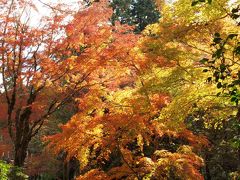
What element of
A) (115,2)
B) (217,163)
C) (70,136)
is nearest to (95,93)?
(70,136)

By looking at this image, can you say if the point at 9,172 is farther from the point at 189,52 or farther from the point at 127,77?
the point at 189,52

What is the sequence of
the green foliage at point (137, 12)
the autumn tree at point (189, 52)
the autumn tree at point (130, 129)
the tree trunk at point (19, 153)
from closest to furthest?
the autumn tree at point (189, 52), the autumn tree at point (130, 129), the tree trunk at point (19, 153), the green foliage at point (137, 12)

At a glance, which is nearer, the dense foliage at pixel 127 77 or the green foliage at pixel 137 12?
the dense foliage at pixel 127 77

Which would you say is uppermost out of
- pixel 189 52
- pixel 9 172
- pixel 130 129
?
pixel 189 52

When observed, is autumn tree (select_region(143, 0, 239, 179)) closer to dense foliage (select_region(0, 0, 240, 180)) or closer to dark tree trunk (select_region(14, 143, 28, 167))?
dense foliage (select_region(0, 0, 240, 180))

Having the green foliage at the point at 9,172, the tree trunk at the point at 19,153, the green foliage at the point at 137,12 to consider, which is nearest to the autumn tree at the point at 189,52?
the green foliage at the point at 9,172

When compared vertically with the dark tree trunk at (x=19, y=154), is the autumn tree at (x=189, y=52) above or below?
above

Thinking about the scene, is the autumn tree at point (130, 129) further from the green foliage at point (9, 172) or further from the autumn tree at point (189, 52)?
the green foliage at point (9, 172)

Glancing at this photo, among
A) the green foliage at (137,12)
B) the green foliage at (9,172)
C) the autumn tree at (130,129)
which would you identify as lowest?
the green foliage at (9,172)

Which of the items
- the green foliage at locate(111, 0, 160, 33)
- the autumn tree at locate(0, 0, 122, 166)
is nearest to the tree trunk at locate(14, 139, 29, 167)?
the autumn tree at locate(0, 0, 122, 166)

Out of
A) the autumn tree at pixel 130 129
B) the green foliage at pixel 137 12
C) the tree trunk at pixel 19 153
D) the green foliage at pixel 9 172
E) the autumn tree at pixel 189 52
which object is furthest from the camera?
the green foliage at pixel 137 12

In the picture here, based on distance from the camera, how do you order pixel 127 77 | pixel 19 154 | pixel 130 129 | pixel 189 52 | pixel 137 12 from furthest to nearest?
pixel 137 12
pixel 127 77
pixel 19 154
pixel 130 129
pixel 189 52

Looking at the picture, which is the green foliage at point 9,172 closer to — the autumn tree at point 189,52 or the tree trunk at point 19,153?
the tree trunk at point 19,153

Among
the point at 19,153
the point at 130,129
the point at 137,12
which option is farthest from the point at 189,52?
the point at 137,12
